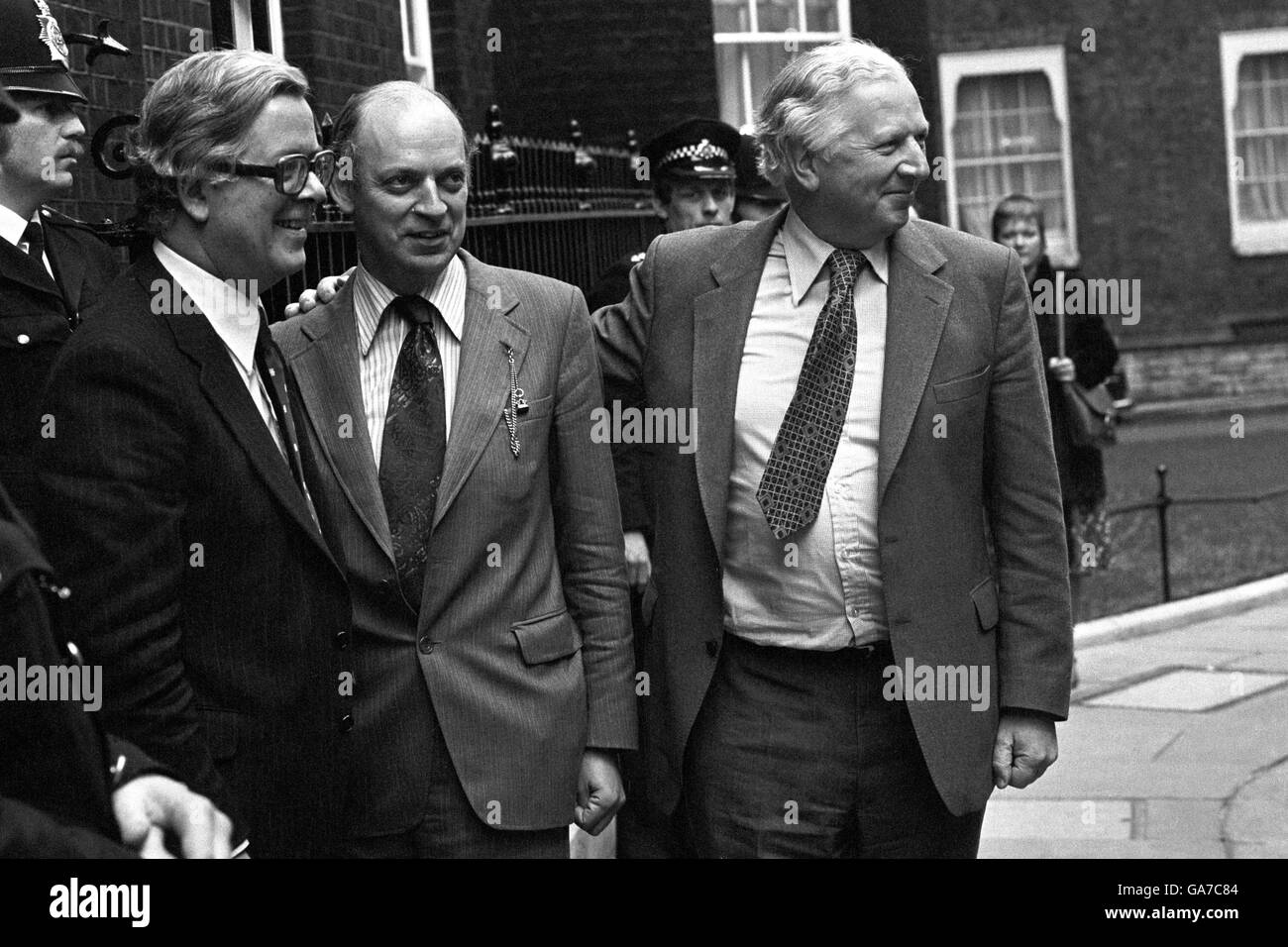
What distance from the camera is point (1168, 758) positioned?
7.34 m

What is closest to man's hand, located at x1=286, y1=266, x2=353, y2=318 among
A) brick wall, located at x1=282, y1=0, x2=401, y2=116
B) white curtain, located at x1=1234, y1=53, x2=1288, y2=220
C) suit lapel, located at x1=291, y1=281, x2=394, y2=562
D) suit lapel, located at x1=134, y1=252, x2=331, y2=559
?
suit lapel, located at x1=291, y1=281, x2=394, y2=562

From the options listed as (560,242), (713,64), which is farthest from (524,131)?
(560,242)

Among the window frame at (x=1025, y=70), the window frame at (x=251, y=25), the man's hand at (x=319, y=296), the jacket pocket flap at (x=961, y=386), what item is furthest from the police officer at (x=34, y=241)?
the window frame at (x=1025, y=70)

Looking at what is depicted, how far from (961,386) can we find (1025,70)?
2007 cm

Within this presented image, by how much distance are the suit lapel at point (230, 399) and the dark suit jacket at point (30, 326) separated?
58 cm

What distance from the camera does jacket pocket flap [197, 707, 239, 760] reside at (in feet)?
10.2

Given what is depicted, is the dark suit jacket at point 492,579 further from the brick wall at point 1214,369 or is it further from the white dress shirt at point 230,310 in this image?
the brick wall at point 1214,369

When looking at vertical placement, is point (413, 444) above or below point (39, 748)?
above

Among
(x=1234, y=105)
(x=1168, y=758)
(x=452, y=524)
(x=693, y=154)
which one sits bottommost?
(x=1168, y=758)

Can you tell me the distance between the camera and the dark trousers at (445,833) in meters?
3.47

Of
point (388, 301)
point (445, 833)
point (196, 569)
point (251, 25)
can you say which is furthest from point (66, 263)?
point (251, 25)

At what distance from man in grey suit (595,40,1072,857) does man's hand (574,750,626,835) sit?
0.23m

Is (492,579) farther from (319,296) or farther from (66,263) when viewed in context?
(66,263)
